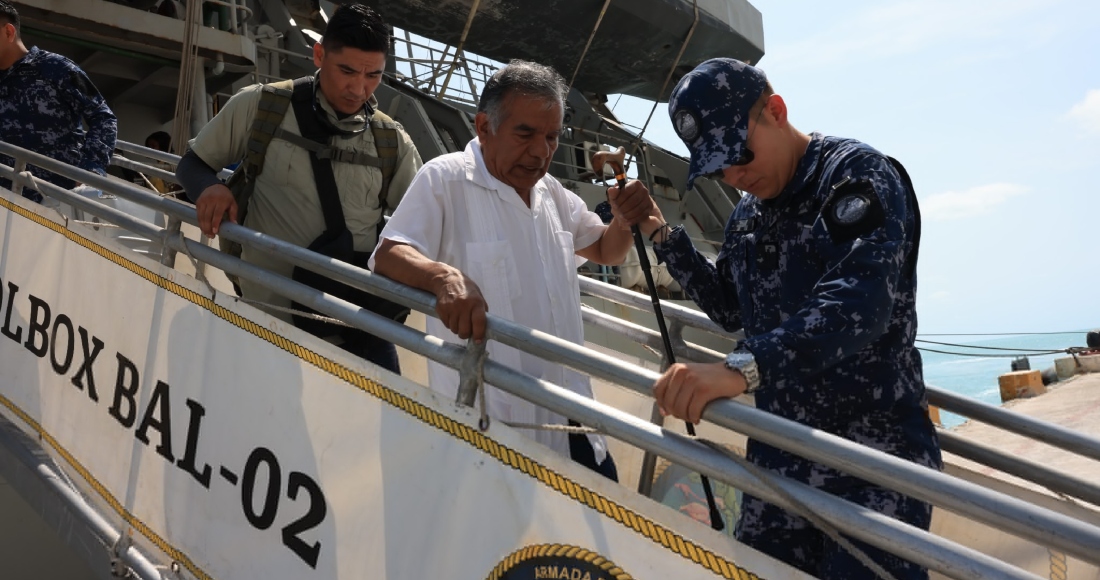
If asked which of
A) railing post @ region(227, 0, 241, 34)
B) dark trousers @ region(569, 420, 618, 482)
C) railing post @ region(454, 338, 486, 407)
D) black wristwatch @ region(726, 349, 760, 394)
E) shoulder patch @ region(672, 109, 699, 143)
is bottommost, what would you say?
dark trousers @ region(569, 420, 618, 482)

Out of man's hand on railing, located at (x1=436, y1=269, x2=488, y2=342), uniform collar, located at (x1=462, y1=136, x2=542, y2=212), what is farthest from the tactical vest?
man's hand on railing, located at (x1=436, y1=269, x2=488, y2=342)

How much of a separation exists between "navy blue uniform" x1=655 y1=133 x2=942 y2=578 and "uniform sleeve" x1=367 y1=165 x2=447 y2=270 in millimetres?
755

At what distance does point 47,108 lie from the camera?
4.07 m

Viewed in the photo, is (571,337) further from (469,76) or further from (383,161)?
(469,76)

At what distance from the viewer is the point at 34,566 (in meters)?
4.83

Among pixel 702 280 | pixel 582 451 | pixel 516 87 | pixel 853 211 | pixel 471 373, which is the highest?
pixel 516 87

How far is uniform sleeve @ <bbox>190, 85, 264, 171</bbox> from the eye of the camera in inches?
109

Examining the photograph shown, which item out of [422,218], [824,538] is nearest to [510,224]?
[422,218]

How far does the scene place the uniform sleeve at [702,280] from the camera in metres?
2.15

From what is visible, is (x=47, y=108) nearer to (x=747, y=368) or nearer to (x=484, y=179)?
(x=484, y=179)

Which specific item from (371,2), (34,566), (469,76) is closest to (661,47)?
(469,76)

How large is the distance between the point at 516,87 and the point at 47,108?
2.85 metres

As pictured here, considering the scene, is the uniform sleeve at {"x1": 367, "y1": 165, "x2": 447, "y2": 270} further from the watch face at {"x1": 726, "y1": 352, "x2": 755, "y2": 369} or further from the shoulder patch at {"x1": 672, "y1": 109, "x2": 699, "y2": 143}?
the watch face at {"x1": 726, "y1": 352, "x2": 755, "y2": 369}

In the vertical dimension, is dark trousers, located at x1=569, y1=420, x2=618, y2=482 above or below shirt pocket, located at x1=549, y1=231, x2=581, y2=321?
below
